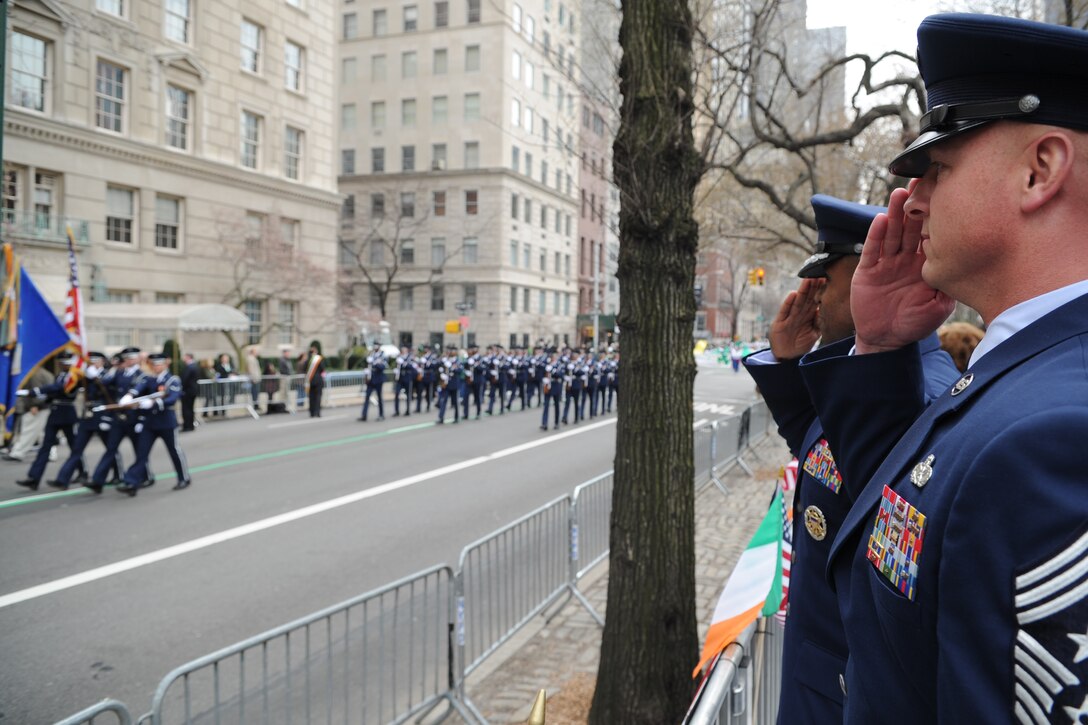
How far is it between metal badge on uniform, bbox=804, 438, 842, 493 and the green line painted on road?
10885 millimetres

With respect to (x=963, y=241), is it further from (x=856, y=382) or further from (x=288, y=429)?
(x=288, y=429)

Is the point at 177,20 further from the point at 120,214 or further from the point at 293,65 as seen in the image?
the point at 120,214

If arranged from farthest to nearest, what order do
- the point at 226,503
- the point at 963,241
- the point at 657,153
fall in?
the point at 226,503
the point at 657,153
the point at 963,241

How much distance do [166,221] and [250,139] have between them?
18.5 ft

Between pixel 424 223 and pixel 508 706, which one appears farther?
pixel 424 223

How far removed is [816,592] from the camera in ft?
7.54

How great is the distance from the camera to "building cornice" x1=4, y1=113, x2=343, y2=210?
23531 millimetres

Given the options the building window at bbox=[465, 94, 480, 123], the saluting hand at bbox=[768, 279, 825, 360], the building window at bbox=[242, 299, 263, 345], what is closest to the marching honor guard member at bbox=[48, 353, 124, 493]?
the saluting hand at bbox=[768, 279, 825, 360]

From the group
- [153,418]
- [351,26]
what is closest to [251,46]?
[153,418]

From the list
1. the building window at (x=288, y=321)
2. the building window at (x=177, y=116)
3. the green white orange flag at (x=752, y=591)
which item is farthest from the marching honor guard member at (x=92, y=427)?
the building window at (x=288, y=321)

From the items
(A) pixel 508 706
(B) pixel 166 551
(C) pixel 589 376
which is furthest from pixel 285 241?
(A) pixel 508 706

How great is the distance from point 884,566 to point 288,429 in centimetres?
1821

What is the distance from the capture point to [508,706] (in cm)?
485

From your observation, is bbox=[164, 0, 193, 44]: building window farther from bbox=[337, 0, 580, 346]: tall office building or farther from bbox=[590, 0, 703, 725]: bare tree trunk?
bbox=[590, 0, 703, 725]: bare tree trunk
